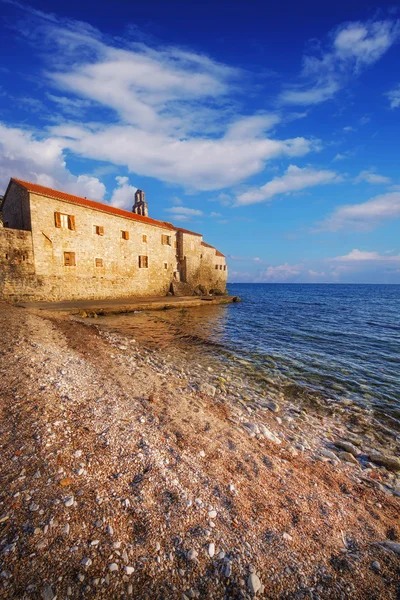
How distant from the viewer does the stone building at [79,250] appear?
22062 mm

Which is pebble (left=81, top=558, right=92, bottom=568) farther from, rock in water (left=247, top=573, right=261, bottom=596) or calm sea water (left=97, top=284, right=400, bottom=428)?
calm sea water (left=97, top=284, right=400, bottom=428)

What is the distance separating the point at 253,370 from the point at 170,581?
8.52 metres

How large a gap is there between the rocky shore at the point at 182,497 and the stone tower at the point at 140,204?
142 feet

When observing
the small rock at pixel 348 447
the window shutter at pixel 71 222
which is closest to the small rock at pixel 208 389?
the small rock at pixel 348 447

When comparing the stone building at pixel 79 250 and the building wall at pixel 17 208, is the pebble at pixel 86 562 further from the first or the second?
the building wall at pixel 17 208

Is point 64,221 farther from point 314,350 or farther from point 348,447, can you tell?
point 348,447

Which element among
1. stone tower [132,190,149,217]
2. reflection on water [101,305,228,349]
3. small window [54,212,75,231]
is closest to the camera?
reflection on water [101,305,228,349]

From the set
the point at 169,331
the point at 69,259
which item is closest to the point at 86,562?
the point at 169,331

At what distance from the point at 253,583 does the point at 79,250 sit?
28264 millimetres

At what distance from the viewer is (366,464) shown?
17.3 feet

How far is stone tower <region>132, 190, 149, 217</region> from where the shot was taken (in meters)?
45.7

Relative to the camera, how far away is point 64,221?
2458 centimetres

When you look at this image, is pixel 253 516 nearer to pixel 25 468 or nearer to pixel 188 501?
pixel 188 501

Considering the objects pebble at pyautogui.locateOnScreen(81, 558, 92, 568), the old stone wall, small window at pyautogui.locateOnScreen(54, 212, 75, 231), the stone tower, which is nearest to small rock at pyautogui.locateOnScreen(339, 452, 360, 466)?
Answer: pebble at pyautogui.locateOnScreen(81, 558, 92, 568)
